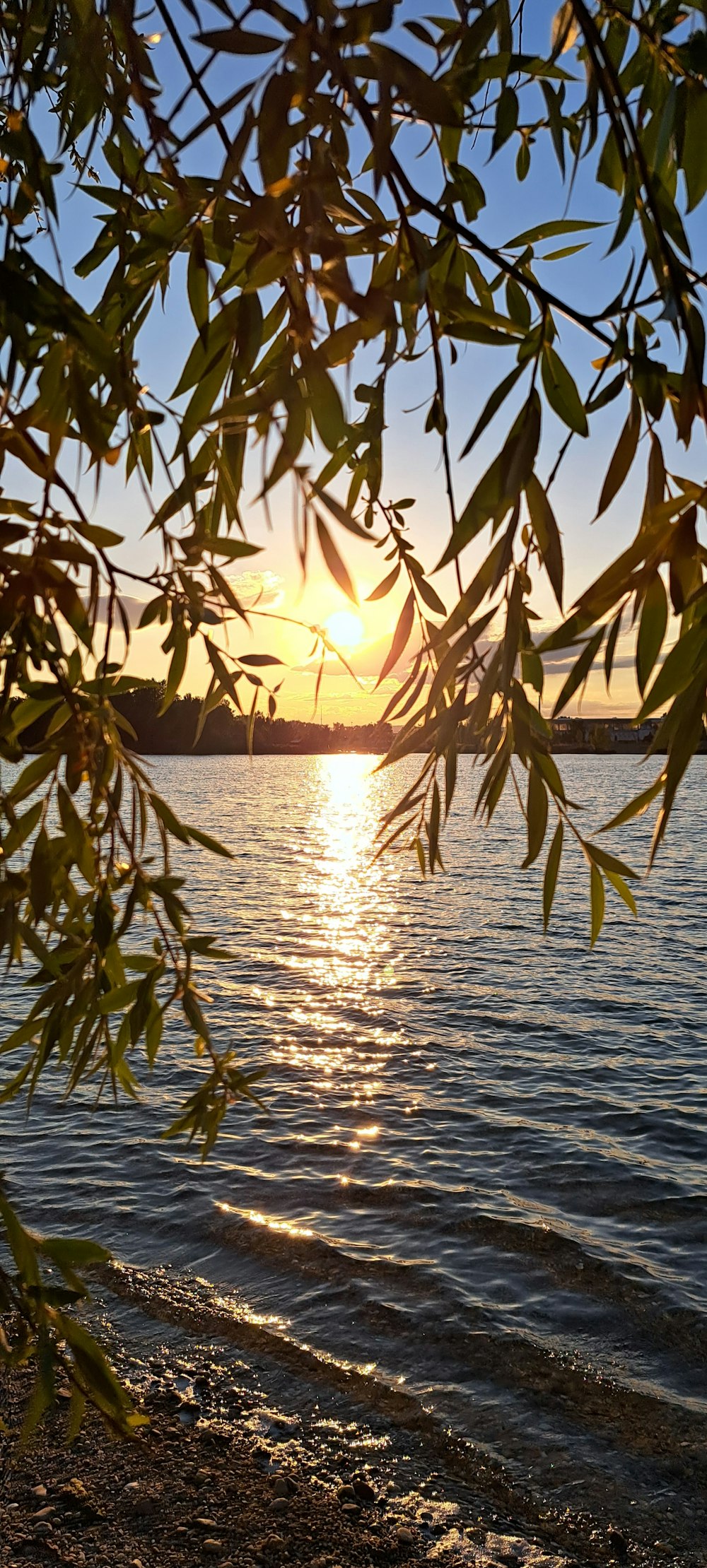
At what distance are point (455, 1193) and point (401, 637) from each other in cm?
689

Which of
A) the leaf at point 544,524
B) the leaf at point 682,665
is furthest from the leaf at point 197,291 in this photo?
the leaf at point 682,665

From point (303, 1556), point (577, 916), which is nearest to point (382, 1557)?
point (303, 1556)

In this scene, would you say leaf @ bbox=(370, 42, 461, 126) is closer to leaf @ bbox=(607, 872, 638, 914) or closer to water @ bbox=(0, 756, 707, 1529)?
leaf @ bbox=(607, 872, 638, 914)

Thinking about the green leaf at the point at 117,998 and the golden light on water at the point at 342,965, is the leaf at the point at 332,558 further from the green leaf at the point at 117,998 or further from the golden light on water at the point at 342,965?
the green leaf at the point at 117,998

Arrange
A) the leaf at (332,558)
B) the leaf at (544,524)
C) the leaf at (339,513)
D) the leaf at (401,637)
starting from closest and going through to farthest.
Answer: the leaf at (339,513)
the leaf at (332,558)
the leaf at (544,524)
the leaf at (401,637)

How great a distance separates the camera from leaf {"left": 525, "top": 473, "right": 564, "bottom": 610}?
4.17 feet

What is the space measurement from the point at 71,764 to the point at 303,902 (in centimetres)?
2118

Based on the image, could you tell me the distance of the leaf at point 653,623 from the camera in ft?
3.94

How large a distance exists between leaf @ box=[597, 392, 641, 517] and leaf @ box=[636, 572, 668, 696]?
0.48 feet

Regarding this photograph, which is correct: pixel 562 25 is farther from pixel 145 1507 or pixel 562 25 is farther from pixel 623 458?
pixel 145 1507

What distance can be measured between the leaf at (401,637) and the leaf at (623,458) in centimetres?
59

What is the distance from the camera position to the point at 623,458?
129 cm

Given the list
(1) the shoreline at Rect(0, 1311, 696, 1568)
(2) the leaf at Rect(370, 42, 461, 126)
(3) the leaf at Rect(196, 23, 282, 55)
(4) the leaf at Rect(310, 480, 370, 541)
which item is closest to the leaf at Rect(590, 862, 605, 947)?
(4) the leaf at Rect(310, 480, 370, 541)

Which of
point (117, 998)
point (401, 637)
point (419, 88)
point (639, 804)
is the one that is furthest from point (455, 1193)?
point (419, 88)
